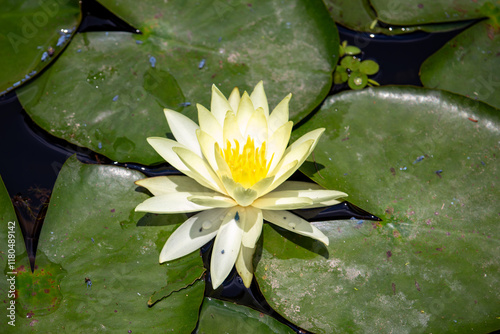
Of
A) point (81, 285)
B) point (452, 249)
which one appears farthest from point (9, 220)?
point (452, 249)

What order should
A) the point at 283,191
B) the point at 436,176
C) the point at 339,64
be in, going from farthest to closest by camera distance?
the point at 339,64 < the point at 436,176 < the point at 283,191

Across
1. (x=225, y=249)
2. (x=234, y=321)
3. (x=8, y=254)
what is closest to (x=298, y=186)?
(x=225, y=249)

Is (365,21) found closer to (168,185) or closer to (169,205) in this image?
(168,185)

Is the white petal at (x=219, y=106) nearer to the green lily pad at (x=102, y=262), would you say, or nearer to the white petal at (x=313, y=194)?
the white petal at (x=313, y=194)

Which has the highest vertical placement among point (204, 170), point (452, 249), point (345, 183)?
point (204, 170)

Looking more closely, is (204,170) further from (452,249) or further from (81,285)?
(452,249)

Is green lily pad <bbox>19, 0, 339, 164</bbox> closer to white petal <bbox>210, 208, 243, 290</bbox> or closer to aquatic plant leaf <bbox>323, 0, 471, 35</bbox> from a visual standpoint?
aquatic plant leaf <bbox>323, 0, 471, 35</bbox>

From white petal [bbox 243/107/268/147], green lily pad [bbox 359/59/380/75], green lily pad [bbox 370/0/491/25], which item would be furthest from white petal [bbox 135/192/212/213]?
green lily pad [bbox 370/0/491/25]
